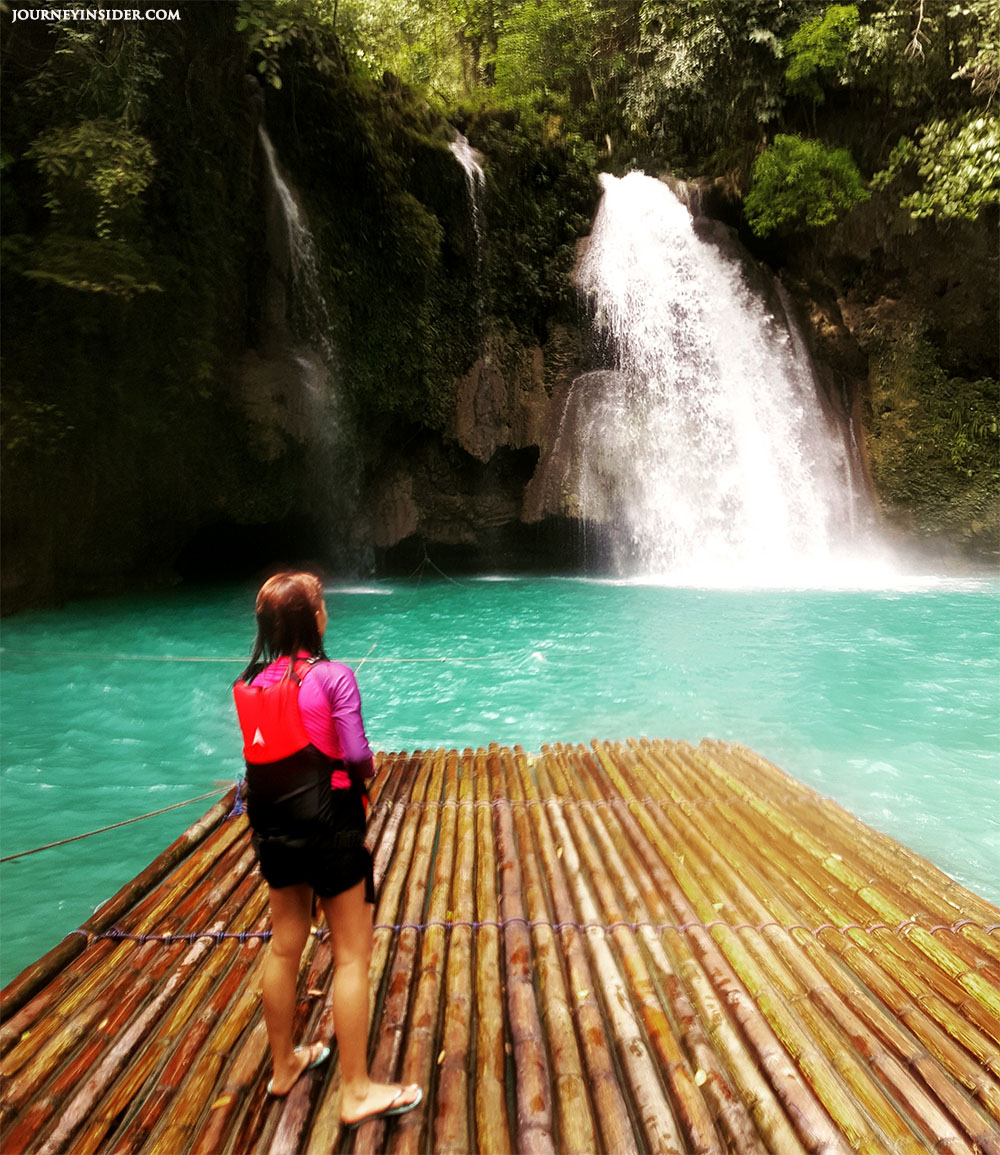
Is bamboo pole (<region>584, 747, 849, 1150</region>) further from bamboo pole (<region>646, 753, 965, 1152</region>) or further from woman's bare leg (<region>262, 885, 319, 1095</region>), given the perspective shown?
woman's bare leg (<region>262, 885, 319, 1095</region>)

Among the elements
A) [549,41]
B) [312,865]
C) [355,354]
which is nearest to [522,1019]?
[312,865]

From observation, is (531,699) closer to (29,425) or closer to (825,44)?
(29,425)

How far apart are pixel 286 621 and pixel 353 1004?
103 centimetres

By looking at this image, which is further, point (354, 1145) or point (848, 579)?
point (848, 579)

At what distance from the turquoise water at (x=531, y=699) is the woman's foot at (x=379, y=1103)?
1.95 m

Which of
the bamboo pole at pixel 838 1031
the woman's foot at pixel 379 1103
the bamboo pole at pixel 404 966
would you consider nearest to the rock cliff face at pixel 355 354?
the bamboo pole at pixel 404 966

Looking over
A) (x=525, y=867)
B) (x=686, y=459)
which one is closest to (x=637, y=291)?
(x=686, y=459)

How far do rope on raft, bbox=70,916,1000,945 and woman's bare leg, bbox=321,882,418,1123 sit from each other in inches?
28.2

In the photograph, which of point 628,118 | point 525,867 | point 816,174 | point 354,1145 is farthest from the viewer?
point 628,118

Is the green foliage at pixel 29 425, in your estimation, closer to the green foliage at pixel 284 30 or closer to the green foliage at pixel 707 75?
the green foliage at pixel 284 30

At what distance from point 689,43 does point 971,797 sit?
18252 millimetres

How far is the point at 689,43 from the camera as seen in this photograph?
1560 cm

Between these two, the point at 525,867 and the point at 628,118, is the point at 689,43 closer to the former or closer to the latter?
the point at 628,118

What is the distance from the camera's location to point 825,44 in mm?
13078
